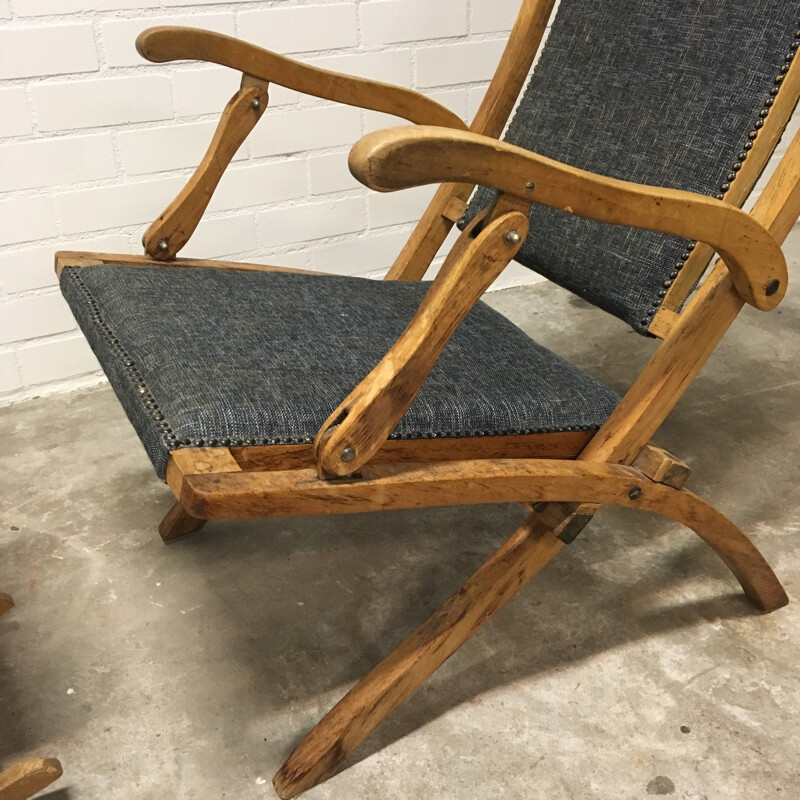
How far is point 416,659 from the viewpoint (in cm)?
106

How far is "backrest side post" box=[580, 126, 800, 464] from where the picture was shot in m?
1.00

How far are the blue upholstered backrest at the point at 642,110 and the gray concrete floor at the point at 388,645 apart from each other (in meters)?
0.43

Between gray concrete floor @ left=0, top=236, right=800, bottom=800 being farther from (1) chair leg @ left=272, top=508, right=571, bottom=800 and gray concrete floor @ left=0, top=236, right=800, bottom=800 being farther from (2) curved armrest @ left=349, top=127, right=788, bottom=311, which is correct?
(2) curved armrest @ left=349, top=127, right=788, bottom=311

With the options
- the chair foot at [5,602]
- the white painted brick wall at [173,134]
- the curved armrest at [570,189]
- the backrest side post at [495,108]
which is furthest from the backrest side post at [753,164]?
the white painted brick wall at [173,134]

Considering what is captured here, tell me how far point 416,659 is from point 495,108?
32.9 inches

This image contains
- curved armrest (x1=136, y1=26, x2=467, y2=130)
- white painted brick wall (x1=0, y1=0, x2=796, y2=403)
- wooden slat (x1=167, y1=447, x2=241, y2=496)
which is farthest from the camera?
white painted brick wall (x1=0, y1=0, x2=796, y2=403)

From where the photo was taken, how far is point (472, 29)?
206cm

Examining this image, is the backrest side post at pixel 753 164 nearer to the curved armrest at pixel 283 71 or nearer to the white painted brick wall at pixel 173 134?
the curved armrest at pixel 283 71

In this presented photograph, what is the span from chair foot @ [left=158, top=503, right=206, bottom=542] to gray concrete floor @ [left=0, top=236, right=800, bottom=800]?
0.02 metres

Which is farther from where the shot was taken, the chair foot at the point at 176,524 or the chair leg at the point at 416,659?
the chair foot at the point at 176,524

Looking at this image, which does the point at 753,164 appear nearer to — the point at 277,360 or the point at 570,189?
the point at 570,189

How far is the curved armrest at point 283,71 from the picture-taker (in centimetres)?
117

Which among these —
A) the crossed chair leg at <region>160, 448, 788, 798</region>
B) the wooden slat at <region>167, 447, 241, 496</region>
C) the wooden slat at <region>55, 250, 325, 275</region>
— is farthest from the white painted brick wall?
the wooden slat at <region>167, 447, 241, 496</region>

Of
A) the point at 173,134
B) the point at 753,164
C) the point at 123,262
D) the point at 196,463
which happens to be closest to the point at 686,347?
the point at 753,164
